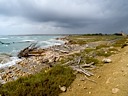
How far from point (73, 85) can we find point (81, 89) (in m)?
0.81

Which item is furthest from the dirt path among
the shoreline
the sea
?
the sea

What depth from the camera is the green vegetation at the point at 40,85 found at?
1028 cm

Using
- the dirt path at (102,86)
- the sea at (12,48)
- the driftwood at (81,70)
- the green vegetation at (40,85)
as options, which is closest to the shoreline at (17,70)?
the sea at (12,48)

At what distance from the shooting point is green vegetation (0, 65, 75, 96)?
10281 mm

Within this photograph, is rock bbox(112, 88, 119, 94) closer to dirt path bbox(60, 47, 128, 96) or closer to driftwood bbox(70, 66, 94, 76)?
dirt path bbox(60, 47, 128, 96)

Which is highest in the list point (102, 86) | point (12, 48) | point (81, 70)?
point (81, 70)

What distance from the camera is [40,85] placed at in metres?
11.2

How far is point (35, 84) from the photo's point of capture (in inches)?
445

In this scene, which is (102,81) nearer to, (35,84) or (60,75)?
(60,75)

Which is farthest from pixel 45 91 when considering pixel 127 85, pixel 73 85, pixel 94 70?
pixel 94 70

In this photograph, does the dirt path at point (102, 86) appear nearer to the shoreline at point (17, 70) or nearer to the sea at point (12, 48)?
the shoreline at point (17, 70)

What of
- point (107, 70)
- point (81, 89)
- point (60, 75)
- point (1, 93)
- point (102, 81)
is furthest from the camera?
point (107, 70)

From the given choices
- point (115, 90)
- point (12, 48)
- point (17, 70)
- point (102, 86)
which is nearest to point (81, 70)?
point (102, 86)

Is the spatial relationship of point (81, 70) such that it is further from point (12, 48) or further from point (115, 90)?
point (12, 48)
